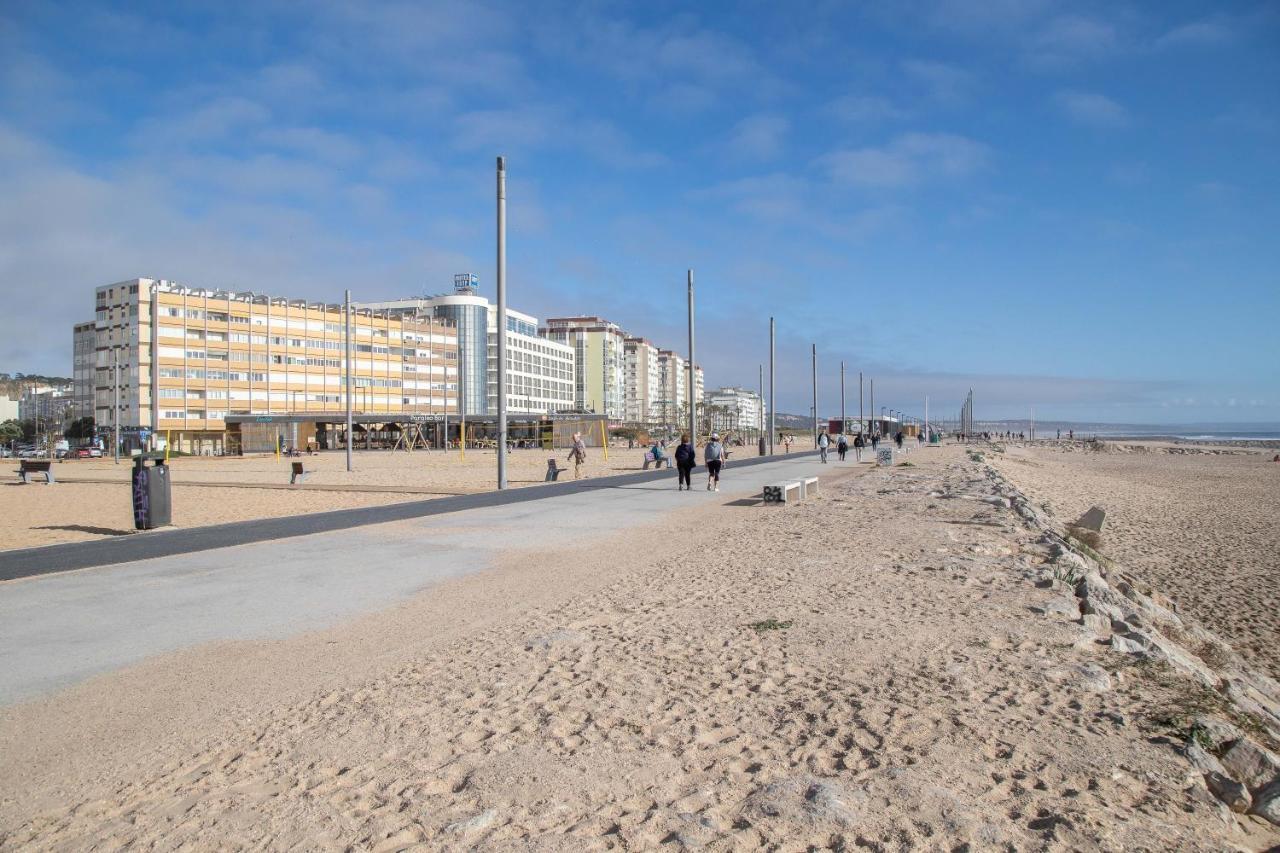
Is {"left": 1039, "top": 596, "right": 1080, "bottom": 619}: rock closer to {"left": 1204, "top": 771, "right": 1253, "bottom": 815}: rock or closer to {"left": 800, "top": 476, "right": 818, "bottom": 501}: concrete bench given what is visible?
{"left": 1204, "top": 771, "right": 1253, "bottom": 815}: rock

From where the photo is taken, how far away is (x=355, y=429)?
75875 millimetres

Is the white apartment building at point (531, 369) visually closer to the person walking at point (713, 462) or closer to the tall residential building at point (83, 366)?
the tall residential building at point (83, 366)

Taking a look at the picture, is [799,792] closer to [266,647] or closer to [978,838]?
[978,838]

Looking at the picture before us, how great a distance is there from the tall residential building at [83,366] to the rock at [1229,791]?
101146 millimetres

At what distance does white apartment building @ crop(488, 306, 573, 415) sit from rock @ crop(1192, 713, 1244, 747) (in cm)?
10259

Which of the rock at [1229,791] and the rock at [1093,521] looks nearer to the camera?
the rock at [1229,791]

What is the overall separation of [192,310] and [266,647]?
268ft

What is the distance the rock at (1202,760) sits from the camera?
391 cm

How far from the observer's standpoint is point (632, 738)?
4.34m

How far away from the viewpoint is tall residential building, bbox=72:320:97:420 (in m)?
87.0

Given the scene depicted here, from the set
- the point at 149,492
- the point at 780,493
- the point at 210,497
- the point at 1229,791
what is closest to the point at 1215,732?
the point at 1229,791

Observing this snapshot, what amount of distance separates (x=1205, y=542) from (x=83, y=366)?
10288 centimetres

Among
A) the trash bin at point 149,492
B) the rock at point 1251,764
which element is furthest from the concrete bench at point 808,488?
the rock at point 1251,764

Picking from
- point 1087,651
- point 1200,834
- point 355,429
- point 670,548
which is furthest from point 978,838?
point 355,429
